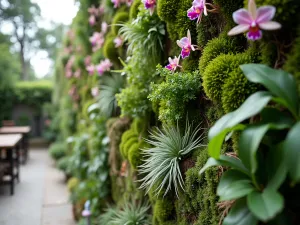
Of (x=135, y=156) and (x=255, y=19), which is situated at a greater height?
(x=255, y=19)

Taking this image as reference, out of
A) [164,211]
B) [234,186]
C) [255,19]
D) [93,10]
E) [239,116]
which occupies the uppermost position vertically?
[93,10]

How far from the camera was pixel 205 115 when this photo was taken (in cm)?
144

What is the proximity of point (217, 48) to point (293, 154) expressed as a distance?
0.67 m

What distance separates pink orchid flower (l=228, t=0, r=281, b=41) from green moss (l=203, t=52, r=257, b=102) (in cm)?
20

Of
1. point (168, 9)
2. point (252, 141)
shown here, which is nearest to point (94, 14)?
point (168, 9)

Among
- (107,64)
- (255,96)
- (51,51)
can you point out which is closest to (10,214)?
(107,64)

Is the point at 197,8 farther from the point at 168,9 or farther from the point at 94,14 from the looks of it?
the point at 94,14

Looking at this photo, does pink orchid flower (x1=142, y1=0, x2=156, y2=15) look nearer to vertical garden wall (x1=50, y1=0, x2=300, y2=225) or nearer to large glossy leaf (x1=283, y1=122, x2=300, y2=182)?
vertical garden wall (x1=50, y1=0, x2=300, y2=225)

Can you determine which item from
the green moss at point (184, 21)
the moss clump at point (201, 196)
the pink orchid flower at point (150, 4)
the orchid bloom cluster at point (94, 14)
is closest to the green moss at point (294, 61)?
the moss clump at point (201, 196)

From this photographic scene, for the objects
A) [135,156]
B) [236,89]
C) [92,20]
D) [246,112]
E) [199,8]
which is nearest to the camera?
[246,112]

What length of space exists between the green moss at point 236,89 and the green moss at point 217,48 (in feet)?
0.59

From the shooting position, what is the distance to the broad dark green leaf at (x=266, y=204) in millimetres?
700

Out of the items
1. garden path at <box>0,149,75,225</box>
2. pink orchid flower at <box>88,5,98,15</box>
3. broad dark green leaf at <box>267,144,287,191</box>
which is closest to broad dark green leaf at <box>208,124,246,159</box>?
broad dark green leaf at <box>267,144,287,191</box>

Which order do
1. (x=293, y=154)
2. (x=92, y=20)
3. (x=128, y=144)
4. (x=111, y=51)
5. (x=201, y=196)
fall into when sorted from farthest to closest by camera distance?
1. (x=92, y=20)
2. (x=111, y=51)
3. (x=128, y=144)
4. (x=201, y=196)
5. (x=293, y=154)
